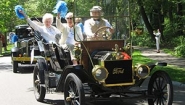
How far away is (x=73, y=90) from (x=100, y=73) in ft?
2.06

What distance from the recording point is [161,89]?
690cm

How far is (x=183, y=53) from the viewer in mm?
20844

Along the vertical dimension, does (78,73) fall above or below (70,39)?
below

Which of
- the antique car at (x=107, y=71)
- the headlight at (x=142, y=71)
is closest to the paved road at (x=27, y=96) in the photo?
the antique car at (x=107, y=71)

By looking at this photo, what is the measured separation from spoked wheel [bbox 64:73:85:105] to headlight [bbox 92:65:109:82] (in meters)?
0.33

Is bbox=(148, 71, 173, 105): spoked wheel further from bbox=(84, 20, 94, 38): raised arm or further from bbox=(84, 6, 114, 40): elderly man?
bbox=(84, 20, 94, 38): raised arm

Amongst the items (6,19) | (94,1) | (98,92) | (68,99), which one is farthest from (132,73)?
(6,19)

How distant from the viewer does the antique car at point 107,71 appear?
665cm

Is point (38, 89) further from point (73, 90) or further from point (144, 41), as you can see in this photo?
point (144, 41)

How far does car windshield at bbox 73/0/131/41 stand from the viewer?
293 inches

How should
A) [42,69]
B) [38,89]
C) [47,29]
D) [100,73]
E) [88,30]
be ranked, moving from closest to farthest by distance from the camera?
[100,73]
[88,30]
[42,69]
[38,89]
[47,29]

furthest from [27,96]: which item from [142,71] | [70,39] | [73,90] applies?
[142,71]

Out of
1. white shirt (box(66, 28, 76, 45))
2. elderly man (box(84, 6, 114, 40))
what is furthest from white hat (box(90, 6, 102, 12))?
white shirt (box(66, 28, 76, 45))

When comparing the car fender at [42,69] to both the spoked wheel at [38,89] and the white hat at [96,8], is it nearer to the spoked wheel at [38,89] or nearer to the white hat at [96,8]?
the spoked wheel at [38,89]
